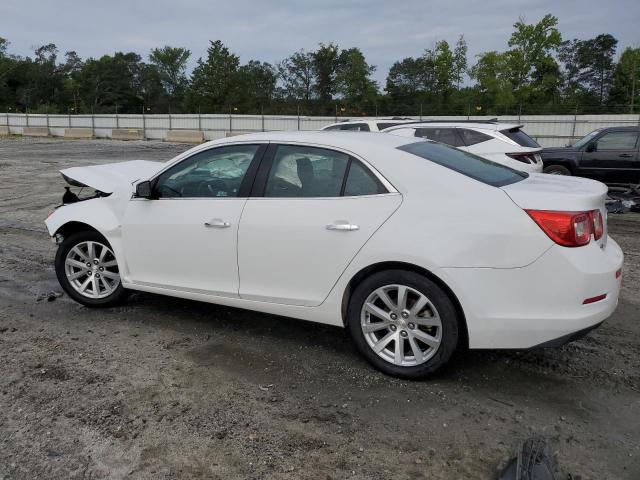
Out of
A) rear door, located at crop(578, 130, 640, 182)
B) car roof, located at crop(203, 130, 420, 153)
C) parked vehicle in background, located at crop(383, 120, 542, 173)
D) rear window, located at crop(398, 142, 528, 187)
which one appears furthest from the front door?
rear door, located at crop(578, 130, 640, 182)

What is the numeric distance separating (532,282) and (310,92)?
8006 centimetres

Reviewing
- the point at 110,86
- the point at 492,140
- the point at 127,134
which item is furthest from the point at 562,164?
the point at 110,86

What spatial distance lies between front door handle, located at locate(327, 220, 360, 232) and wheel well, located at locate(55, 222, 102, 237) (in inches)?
98.0

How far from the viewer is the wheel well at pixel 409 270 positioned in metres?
3.55

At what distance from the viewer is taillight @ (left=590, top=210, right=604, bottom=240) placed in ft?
11.5

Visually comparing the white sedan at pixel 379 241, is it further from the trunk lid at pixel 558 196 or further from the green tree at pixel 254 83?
the green tree at pixel 254 83

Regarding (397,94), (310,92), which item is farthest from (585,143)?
(310,92)

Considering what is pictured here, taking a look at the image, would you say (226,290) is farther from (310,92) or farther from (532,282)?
(310,92)

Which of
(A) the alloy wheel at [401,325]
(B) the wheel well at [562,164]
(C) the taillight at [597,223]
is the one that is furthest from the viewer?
(B) the wheel well at [562,164]

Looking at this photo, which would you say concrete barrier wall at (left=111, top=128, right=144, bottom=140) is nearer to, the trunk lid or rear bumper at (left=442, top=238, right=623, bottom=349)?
the trunk lid

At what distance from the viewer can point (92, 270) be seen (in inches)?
204

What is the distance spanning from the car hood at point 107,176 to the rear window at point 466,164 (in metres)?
2.46

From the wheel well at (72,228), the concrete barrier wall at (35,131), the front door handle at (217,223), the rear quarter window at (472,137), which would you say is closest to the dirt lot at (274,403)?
the wheel well at (72,228)

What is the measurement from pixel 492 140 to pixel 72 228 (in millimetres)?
7854
